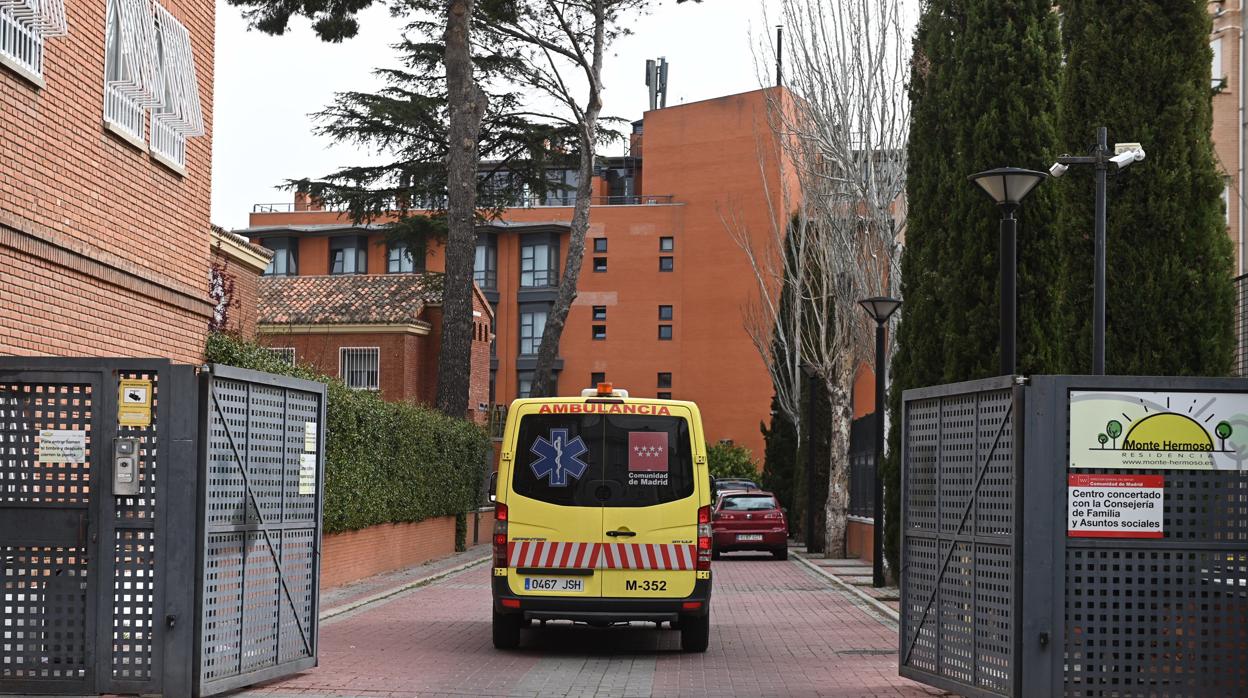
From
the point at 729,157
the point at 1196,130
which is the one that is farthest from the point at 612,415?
the point at 729,157

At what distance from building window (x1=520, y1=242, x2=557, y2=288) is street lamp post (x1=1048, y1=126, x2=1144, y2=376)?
64.3 metres

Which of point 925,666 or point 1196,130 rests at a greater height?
point 1196,130

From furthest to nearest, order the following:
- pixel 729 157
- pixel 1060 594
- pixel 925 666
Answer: pixel 729 157, pixel 925 666, pixel 1060 594

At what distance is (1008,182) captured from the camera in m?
13.7

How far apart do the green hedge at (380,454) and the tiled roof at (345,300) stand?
66.5 feet

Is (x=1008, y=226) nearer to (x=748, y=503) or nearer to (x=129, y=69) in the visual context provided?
(x=129, y=69)

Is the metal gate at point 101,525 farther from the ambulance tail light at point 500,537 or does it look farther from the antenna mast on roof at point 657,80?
the antenna mast on roof at point 657,80

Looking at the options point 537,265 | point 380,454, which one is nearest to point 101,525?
point 380,454

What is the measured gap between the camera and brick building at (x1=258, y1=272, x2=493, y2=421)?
55156 millimetres

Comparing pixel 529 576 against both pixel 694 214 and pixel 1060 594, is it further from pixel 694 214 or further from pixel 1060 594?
pixel 694 214

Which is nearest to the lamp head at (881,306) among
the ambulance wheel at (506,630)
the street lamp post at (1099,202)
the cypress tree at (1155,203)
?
the cypress tree at (1155,203)

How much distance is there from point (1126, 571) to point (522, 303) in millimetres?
70355

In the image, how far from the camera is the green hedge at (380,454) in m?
22.4

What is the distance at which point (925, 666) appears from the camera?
1127 centimetres
